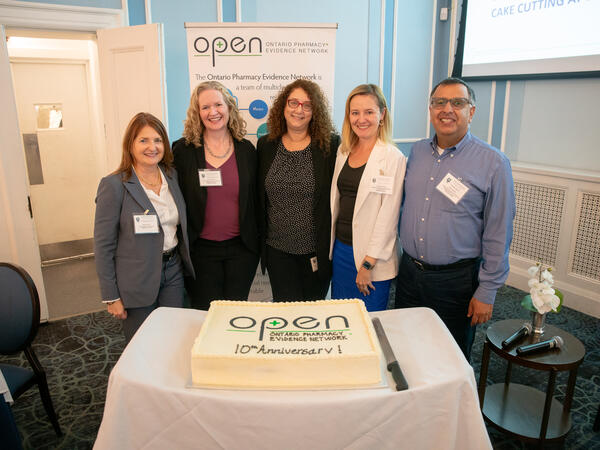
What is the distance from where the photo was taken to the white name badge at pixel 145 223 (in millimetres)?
1969

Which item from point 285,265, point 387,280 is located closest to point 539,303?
point 387,280

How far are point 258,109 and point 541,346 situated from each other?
7.79 ft

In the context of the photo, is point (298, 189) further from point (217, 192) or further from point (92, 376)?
point (92, 376)


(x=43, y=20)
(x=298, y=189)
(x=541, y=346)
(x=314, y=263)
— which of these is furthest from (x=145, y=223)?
(x=43, y=20)

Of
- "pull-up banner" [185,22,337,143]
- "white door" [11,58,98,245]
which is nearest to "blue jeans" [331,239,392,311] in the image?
"pull-up banner" [185,22,337,143]

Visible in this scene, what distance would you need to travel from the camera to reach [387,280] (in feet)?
7.53

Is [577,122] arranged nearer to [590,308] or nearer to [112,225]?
[590,308]

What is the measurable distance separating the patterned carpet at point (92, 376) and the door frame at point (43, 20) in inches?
18.0

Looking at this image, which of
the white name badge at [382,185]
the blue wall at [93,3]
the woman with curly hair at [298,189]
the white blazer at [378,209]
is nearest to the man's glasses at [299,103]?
the woman with curly hair at [298,189]

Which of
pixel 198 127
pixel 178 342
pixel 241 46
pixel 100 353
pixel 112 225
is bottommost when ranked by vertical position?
pixel 100 353

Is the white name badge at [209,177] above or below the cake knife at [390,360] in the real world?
above

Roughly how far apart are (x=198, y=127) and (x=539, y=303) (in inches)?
73.7

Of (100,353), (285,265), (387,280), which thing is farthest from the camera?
(100,353)

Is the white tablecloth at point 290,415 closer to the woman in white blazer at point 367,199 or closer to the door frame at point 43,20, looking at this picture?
the woman in white blazer at point 367,199
